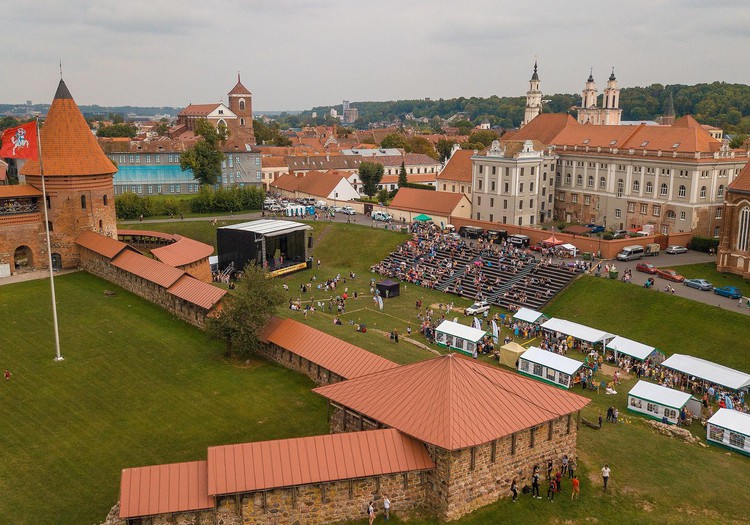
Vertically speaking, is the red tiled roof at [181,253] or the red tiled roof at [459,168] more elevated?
the red tiled roof at [459,168]

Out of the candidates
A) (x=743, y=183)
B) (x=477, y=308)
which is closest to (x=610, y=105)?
(x=743, y=183)

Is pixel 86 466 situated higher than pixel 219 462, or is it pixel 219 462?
pixel 219 462

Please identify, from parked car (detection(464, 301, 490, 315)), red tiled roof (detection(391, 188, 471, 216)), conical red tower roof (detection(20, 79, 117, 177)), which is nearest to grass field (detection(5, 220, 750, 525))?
parked car (detection(464, 301, 490, 315))

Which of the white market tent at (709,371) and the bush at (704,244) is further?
the bush at (704,244)

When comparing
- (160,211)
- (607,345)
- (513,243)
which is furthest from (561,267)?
(160,211)

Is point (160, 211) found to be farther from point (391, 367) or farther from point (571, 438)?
point (571, 438)

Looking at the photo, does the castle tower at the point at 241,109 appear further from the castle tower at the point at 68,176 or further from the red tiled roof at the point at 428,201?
the castle tower at the point at 68,176

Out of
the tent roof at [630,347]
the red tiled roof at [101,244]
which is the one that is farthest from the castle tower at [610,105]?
the red tiled roof at [101,244]
